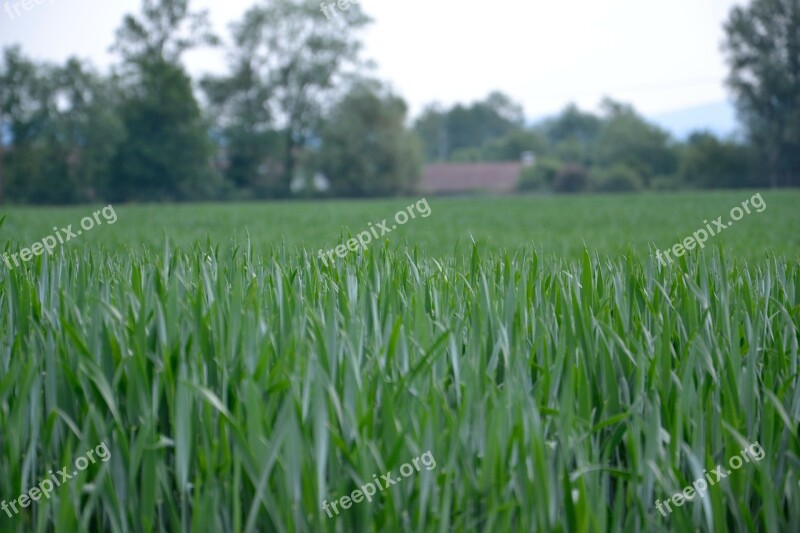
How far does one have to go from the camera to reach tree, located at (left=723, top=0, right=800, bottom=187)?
50906mm

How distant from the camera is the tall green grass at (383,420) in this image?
61.3 inches

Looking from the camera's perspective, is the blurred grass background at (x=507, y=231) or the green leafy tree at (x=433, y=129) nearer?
the blurred grass background at (x=507, y=231)

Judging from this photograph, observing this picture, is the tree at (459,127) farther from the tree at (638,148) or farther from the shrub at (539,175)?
the shrub at (539,175)

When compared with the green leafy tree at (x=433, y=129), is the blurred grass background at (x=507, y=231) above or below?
below

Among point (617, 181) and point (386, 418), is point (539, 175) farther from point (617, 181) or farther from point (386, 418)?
point (386, 418)

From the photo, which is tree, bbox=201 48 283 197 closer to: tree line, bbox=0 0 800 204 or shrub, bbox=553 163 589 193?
tree line, bbox=0 0 800 204

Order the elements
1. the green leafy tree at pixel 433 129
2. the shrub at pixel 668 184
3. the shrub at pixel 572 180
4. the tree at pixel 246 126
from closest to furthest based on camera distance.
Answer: the tree at pixel 246 126 → the shrub at pixel 668 184 → the shrub at pixel 572 180 → the green leafy tree at pixel 433 129

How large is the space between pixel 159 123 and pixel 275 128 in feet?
27.8

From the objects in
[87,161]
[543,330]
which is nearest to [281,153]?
[87,161]

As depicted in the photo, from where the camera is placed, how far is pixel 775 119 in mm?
53469

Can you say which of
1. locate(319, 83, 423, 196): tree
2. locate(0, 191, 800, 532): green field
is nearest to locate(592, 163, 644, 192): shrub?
locate(319, 83, 423, 196): tree

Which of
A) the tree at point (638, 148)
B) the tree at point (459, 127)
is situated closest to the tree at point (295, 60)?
the tree at point (638, 148)

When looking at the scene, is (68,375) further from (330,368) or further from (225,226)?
(225,226)
